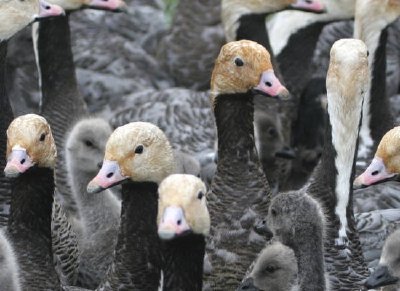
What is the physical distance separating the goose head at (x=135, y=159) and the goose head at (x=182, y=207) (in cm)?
61

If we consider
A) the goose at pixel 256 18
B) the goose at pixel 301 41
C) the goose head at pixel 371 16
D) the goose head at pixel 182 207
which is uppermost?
the goose head at pixel 182 207

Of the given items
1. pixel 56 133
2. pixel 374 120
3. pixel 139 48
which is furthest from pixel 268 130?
pixel 139 48

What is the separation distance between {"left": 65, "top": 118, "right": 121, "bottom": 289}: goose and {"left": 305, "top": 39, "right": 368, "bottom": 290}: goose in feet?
3.54

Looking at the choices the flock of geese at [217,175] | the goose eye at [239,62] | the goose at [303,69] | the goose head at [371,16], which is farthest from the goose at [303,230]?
the goose at [303,69]

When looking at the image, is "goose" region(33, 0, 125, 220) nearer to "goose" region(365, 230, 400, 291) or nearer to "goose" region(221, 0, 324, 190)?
"goose" region(221, 0, 324, 190)

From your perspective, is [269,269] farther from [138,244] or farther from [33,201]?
[33,201]

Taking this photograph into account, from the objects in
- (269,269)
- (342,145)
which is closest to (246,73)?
(342,145)

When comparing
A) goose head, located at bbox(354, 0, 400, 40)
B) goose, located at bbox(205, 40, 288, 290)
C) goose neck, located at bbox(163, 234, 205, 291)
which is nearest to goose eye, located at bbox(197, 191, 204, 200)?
goose neck, located at bbox(163, 234, 205, 291)

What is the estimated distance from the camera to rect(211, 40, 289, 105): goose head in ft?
26.0

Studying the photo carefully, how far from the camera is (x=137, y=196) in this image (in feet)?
23.8

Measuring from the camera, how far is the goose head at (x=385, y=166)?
7504mm

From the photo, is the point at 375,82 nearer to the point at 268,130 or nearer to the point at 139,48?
the point at 268,130

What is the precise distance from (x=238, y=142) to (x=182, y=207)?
1542mm

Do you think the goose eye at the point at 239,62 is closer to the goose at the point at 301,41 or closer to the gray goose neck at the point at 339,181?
the gray goose neck at the point at 339,181
